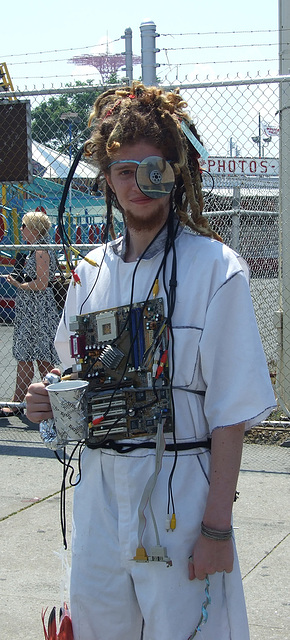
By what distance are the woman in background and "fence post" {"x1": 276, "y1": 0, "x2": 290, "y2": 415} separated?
6.35 ft

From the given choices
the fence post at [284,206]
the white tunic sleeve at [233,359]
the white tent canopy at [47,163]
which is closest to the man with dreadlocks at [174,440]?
the white tunic sleeve at [233,359]

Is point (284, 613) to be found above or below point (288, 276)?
below

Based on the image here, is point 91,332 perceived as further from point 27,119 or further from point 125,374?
point 27,119

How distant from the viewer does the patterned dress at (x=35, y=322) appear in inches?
257

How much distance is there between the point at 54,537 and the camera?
13.7ft

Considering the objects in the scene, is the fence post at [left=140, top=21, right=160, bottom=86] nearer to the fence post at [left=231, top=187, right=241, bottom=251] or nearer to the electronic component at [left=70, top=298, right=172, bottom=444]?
the fence post at [left=231, top=187, right=241, bottom=251]

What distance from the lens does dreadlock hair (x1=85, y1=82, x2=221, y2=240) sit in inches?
83.4

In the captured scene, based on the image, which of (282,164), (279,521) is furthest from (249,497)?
(282,164)

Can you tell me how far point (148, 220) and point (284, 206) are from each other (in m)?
3.98

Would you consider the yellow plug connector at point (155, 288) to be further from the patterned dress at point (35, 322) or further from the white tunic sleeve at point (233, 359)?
the patterned dress at point (35, 322)

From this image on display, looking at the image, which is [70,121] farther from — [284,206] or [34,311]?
[284,206]

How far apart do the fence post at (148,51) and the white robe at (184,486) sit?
13.0 feet

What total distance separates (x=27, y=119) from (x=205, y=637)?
15.8ft

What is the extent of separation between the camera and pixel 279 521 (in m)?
4.30
